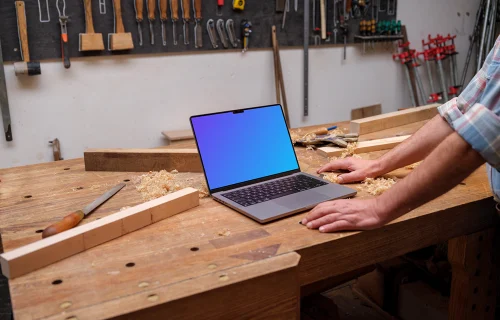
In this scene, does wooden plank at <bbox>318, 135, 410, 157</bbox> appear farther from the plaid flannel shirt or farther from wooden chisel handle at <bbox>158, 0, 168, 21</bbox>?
wooden chisel handle at <bbox>158, 0, 168, 21</bbox>

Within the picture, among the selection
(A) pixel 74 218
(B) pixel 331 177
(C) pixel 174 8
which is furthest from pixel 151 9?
(A) pixel 74 218

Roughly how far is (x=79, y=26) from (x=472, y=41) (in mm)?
3250

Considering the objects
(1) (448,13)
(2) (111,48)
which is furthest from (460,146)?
(1) (448,13)

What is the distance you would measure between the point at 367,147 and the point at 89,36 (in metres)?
1.80

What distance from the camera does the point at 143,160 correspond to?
4.79 ft

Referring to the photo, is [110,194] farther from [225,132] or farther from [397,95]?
[397,95]

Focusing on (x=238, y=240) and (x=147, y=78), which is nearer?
(x=238, y=240)

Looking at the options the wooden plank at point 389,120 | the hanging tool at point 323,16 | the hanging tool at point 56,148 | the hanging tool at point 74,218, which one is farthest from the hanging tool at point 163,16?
the hanging tool at point 74,218

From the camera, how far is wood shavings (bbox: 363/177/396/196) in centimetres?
121

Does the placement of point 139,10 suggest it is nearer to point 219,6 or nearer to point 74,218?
point 219,6

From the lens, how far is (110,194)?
4.04 ft

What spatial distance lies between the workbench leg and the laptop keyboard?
427mm

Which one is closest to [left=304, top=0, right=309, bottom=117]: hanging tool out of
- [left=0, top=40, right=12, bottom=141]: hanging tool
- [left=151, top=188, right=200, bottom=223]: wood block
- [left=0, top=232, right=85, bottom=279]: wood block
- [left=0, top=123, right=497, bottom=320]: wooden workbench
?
[left=0, top=40, right=12, bottom=141]: hanging tool

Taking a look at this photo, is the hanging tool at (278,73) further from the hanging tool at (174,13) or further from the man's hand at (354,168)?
the man's hand at (354,168)
